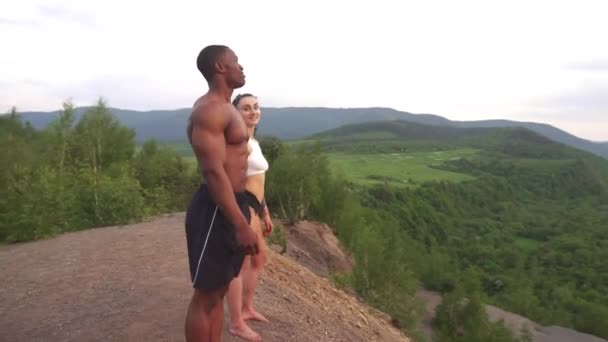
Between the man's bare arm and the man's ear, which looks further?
the man's ear

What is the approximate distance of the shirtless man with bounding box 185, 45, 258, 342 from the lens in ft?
9.89

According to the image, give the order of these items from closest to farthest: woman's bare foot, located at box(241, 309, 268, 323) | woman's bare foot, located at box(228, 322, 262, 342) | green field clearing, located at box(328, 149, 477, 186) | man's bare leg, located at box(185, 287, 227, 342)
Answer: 1. man's bare leg, located at box(185, 287, 227, 342)
2. woman's bare foot, located at box(228, 322, 262, 342)
3. woman's bare foot, located at box(241, 309, 268, 323)
4. green field clearing, located at box(328, 149, 477, 186)

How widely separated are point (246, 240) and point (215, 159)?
18.5 inches

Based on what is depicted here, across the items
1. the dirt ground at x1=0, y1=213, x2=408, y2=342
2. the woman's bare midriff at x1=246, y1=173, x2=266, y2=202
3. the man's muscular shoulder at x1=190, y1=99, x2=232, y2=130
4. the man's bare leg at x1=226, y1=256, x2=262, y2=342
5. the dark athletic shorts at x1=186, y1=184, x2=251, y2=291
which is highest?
the man's muscular shoulder at x1=190, y1=99, x2=232, y2=130

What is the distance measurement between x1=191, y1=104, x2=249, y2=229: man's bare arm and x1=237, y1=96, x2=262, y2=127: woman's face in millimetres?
1240

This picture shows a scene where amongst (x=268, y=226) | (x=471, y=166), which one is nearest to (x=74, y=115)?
(x=268, y=226)

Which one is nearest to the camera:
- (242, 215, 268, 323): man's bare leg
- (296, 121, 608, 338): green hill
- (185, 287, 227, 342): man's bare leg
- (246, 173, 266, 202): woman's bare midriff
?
(185, 287, 227, 342): man's bare leg

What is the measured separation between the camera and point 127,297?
18.4 feet

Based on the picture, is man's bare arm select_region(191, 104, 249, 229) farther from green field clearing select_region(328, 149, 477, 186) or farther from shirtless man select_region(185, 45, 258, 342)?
green field clearing select_region(328, 149, 477, 186)

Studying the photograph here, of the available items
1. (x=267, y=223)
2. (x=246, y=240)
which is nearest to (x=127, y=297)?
(x=267, y=223)

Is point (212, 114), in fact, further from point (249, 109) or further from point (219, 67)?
point (249, 109)

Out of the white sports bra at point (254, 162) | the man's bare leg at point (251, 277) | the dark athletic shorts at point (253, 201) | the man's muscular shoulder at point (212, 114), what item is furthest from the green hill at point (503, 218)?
the man's muscular shoulder at point (212, 114)

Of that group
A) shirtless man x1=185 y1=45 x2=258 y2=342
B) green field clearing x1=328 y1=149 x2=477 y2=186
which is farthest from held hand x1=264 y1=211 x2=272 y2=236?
green field clearing x1=328 y1=149 x2=477 y2=186

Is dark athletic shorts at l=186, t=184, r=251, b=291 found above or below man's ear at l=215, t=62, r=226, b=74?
below
